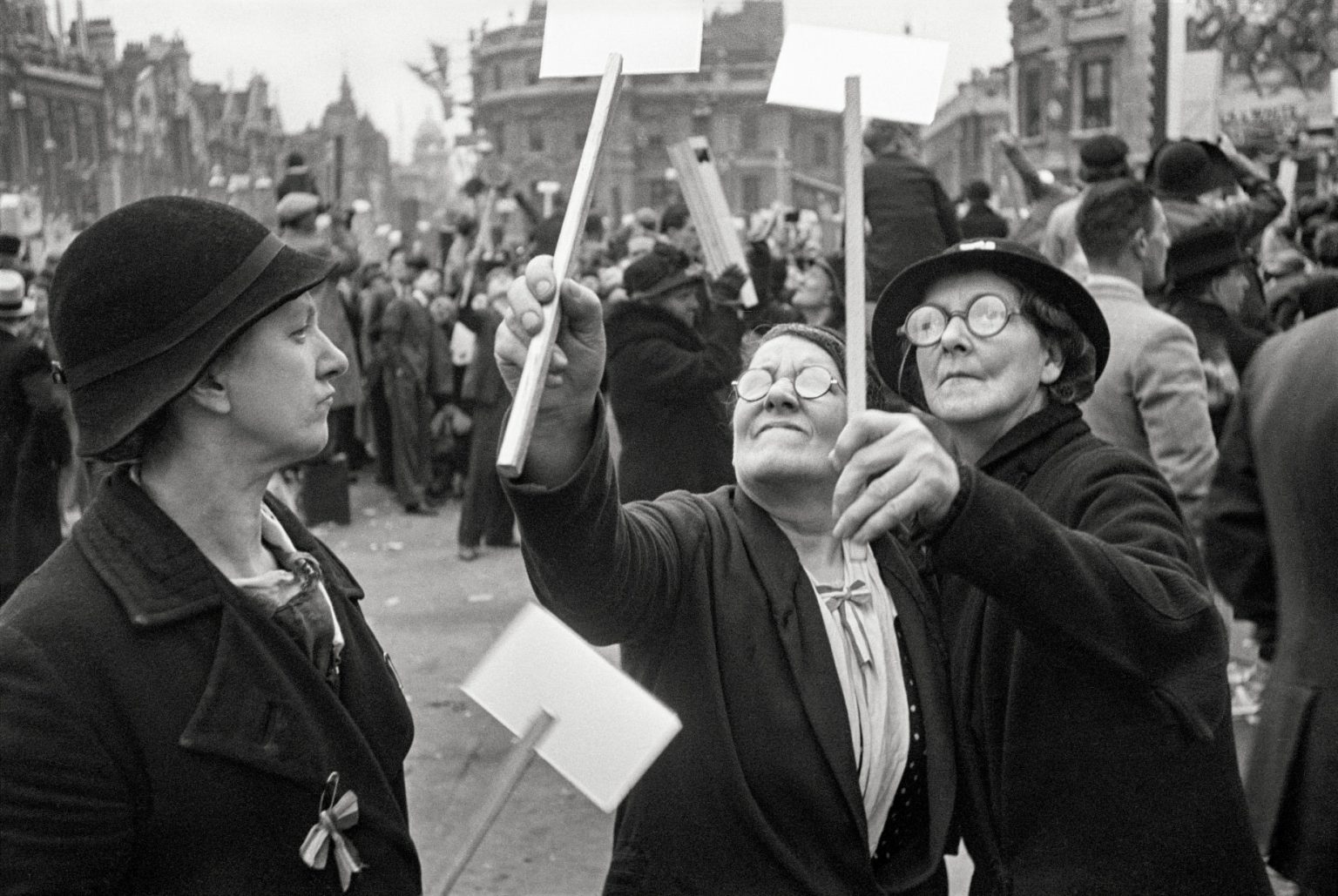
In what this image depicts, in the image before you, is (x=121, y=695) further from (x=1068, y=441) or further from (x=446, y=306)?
(x=446, y=306)

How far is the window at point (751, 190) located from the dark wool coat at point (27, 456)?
67.8 meters

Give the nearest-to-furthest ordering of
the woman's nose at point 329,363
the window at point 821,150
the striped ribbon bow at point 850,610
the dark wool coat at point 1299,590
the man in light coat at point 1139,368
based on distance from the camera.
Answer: the woman's nose at point 329,363 → the dark wool coat at point 1299,590 → the striped ribbon bow at point 850,610 → the man in light coat at point 1139,368 → the window at point 821,150

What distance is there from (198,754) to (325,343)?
67 centimetres

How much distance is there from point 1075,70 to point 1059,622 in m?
49.5

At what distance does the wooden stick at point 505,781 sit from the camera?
1848 mm

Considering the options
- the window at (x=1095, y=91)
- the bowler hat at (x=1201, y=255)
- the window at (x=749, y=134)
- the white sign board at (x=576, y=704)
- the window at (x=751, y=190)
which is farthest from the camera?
the window at (x=751, y=190)

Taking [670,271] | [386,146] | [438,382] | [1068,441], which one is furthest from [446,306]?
[386,146]

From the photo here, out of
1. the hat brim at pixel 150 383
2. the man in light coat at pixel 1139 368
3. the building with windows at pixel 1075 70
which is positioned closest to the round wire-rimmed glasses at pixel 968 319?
the hat brim at pixel 150 383

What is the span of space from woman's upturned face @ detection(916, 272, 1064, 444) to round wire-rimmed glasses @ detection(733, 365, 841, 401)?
0.18m

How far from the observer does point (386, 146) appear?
135ft

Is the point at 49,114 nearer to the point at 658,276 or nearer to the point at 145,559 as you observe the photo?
the point at 658,276

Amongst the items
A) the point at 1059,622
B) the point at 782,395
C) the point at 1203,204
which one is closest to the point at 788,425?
the point at 782,395

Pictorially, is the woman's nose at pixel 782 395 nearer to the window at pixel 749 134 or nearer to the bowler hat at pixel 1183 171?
the bowler hat at pixel 1183 171

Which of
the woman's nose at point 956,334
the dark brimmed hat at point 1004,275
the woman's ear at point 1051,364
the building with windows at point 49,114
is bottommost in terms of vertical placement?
the woman's ear at point 1051,364
